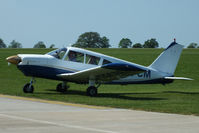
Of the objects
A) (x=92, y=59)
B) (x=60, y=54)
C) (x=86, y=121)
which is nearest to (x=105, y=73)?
(x=92, y=59)

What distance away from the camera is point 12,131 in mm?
9336

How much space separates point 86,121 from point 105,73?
8343mm

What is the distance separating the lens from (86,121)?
11070 mm

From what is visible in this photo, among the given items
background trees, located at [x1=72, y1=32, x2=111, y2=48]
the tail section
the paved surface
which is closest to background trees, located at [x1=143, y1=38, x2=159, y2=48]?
background trees, located at [x1=72, y1=32, x2=111, y2=48]

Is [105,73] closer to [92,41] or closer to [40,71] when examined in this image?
[40,71]

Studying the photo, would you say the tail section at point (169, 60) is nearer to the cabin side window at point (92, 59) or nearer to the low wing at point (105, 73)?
the low wing at point (105, 73)

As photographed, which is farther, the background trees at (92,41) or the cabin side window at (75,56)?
the background trees at (92,41)

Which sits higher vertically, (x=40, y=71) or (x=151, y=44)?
(x=151, y=44)

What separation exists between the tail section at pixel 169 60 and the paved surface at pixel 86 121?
884 cm

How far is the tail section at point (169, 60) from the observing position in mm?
22609

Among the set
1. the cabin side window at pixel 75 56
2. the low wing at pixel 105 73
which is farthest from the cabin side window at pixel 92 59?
the low wing at pixel 105 73

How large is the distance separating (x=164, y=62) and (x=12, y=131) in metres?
14.4

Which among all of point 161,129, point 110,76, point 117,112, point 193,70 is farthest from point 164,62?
point 193,70

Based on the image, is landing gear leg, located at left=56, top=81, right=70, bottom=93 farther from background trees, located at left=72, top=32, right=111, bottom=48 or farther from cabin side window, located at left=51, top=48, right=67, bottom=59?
background trees, located at left=72, top=32, right=111, bottom=48
